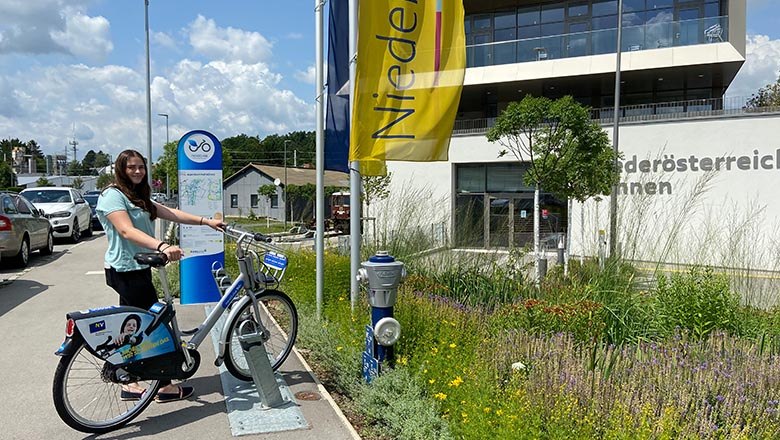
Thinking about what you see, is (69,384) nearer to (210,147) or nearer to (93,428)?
(93,428)

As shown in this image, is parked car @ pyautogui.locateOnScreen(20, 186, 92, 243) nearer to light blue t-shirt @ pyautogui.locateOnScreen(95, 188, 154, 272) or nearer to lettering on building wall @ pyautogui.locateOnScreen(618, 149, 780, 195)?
light blue t-shirt @ pyautogui.locateOnScreen(95, 188, 154, 272)

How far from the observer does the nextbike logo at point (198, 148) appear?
834 cm

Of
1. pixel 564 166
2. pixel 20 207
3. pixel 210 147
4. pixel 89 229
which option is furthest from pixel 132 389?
pixel 89 229

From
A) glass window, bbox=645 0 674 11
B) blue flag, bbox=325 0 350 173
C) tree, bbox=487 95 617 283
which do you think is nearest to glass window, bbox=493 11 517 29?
glass window, bbox=645 0 674 11

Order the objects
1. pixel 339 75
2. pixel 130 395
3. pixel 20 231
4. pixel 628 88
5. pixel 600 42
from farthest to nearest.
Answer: pixel 628 88
pixel 600 42
pixel 20 231
pixel 339 75
pixel 130 395

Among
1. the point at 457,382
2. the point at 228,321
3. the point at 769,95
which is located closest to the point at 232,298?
the point at 228,321

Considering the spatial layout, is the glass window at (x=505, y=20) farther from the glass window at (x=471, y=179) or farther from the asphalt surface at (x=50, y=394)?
the asphalt surface at (x=50, y=394)

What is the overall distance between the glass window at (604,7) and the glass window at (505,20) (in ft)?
12.2

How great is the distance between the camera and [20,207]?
1294 cm

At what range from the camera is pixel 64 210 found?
1783 cm

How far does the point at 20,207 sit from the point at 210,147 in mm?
7318

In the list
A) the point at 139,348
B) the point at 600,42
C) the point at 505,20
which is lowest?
the point at 139,348

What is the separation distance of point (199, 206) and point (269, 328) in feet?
12.9

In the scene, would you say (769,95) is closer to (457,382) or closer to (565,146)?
(565,146)
